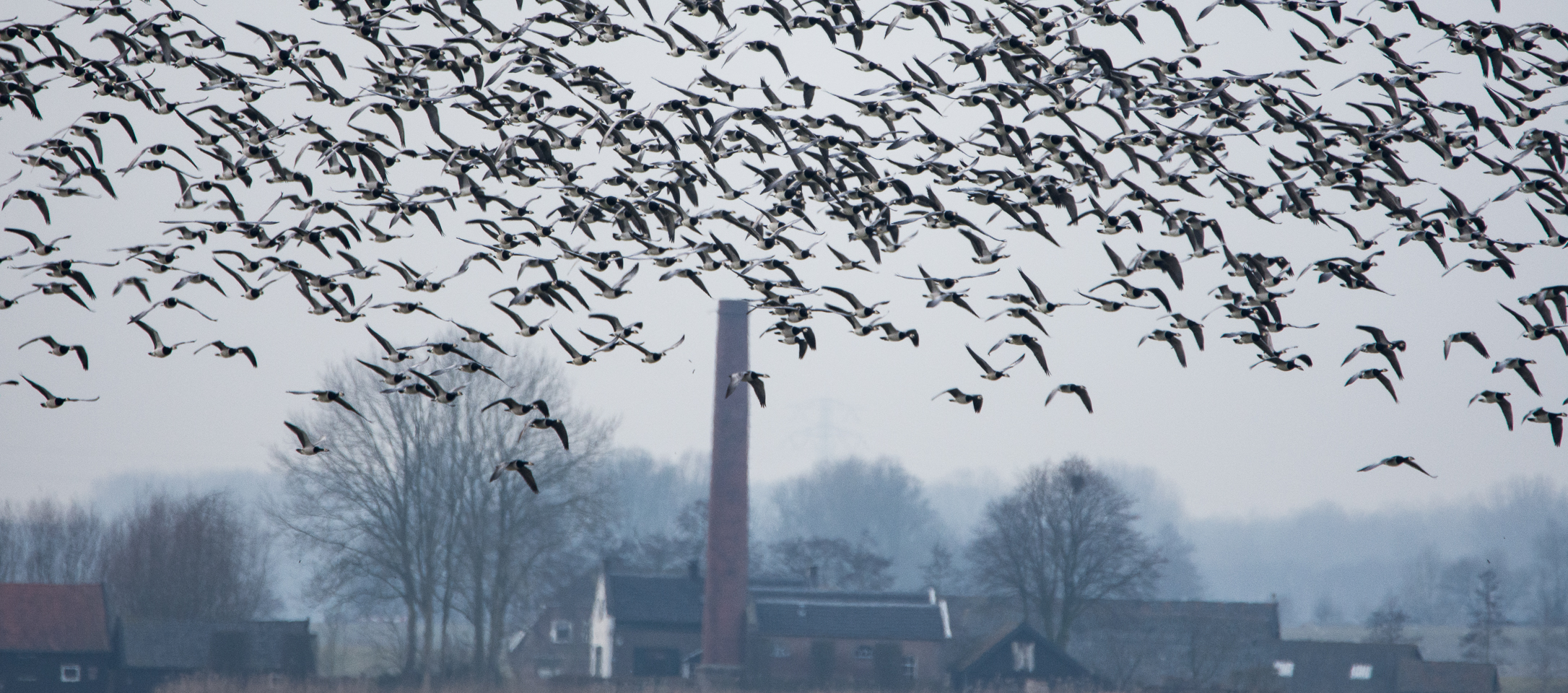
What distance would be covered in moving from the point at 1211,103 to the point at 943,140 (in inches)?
132

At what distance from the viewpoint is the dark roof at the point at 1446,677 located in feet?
196

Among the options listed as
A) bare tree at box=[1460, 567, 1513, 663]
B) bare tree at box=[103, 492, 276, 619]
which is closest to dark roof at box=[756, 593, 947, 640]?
bare tree at box=[103, 492, 276, 619]

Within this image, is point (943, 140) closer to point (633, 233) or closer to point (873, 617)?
point (633, 233)

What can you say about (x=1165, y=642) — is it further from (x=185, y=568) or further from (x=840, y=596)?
(x=185, y=568)

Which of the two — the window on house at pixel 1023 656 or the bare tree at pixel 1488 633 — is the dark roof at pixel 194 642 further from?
the bare tree at pixel 1488 633

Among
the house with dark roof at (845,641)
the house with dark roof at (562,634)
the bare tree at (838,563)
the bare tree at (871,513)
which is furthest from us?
the bare tree at (871,513)

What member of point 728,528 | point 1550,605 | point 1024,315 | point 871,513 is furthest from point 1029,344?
point 871,513

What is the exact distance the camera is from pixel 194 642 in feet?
178

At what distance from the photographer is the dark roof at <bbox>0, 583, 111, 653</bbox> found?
52719 mm

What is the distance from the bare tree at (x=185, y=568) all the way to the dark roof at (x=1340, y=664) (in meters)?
41.4

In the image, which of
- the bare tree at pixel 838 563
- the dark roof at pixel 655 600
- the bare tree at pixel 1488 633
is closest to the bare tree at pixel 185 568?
the dark roof at pixel 655 600

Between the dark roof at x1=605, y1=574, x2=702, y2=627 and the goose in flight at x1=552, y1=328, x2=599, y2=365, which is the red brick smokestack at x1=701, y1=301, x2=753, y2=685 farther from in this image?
the goose in flight at x1=552, y1=328, x2=599, y2=365

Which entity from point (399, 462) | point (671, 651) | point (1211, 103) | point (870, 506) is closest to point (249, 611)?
point (399, 462)

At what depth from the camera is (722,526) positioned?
177 ft
